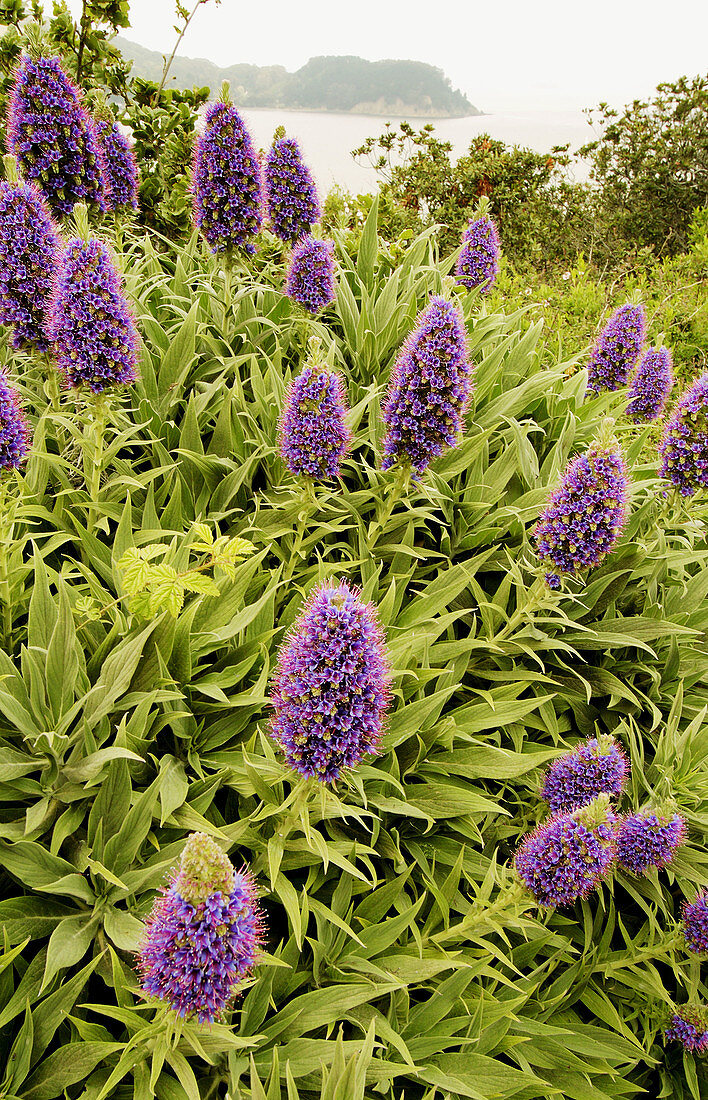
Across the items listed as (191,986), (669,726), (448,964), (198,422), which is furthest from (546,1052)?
(198,422)

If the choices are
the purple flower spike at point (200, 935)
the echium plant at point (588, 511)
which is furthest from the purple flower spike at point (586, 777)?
the purple flower spike at point (200, 935)

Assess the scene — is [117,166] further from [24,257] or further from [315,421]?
[315,421]

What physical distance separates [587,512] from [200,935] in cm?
190

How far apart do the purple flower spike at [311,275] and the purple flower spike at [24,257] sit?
4.20 ft

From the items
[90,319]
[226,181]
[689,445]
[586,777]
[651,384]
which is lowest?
[586,777]

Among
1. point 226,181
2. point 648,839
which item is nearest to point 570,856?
Answer: point 648,839

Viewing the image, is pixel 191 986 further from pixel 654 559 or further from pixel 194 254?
pixel 194 254

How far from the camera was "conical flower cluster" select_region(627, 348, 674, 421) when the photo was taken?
3.98m

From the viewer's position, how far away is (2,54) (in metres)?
4.67

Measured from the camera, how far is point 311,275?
3604 mm

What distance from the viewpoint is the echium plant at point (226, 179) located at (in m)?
3.32

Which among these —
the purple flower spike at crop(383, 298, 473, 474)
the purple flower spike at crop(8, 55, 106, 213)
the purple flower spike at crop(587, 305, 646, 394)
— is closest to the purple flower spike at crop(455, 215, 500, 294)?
the purple flower spike at crop(587, 305, 646, 394)

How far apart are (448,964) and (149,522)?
80.9 inches

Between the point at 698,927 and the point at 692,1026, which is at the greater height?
the point at 698,927
